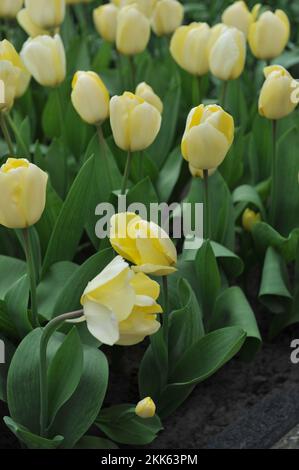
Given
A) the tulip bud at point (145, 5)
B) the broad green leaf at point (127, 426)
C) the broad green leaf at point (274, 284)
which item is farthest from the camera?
the tulip bud at point (145, 5)

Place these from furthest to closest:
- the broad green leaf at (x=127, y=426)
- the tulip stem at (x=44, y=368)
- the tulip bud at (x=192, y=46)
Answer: the tulip bud at (x=192, y=46)
the broad green leaf at (x=127, y=426)
the tulip stem at (x=44, y=368)

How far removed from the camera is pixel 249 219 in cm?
201

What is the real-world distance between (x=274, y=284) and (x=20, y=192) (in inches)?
26.2

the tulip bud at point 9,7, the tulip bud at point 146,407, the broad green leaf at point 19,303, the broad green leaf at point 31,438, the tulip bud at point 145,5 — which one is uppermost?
the tulip bud at point 145,5

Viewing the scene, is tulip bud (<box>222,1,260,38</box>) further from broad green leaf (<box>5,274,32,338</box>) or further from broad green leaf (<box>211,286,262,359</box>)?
broad green leaf (<box>5,274,32,338</box>)

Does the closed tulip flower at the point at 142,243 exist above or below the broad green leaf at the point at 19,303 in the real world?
above

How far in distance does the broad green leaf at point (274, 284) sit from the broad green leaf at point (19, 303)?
0.50 metres

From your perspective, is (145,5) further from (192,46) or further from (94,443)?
(94,443)

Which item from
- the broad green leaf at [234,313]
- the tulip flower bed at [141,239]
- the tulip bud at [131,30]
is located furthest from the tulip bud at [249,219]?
the tulip bud at [131,30]

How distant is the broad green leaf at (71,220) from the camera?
5.59 feet

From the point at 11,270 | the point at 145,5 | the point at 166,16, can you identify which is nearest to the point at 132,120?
the point at 11,270

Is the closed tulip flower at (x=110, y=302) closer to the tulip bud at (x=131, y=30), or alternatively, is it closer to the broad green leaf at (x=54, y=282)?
the broad green leaf at (x=54, y=282)

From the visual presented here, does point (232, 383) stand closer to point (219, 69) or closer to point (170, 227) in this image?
point (170, 227)

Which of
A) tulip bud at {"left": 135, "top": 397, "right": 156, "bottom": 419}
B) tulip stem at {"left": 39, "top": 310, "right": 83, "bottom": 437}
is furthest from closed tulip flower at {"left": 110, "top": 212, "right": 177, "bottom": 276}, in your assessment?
tulip bud at {"left": 135, "top": 397, "right": 156, "bottom": 419}
